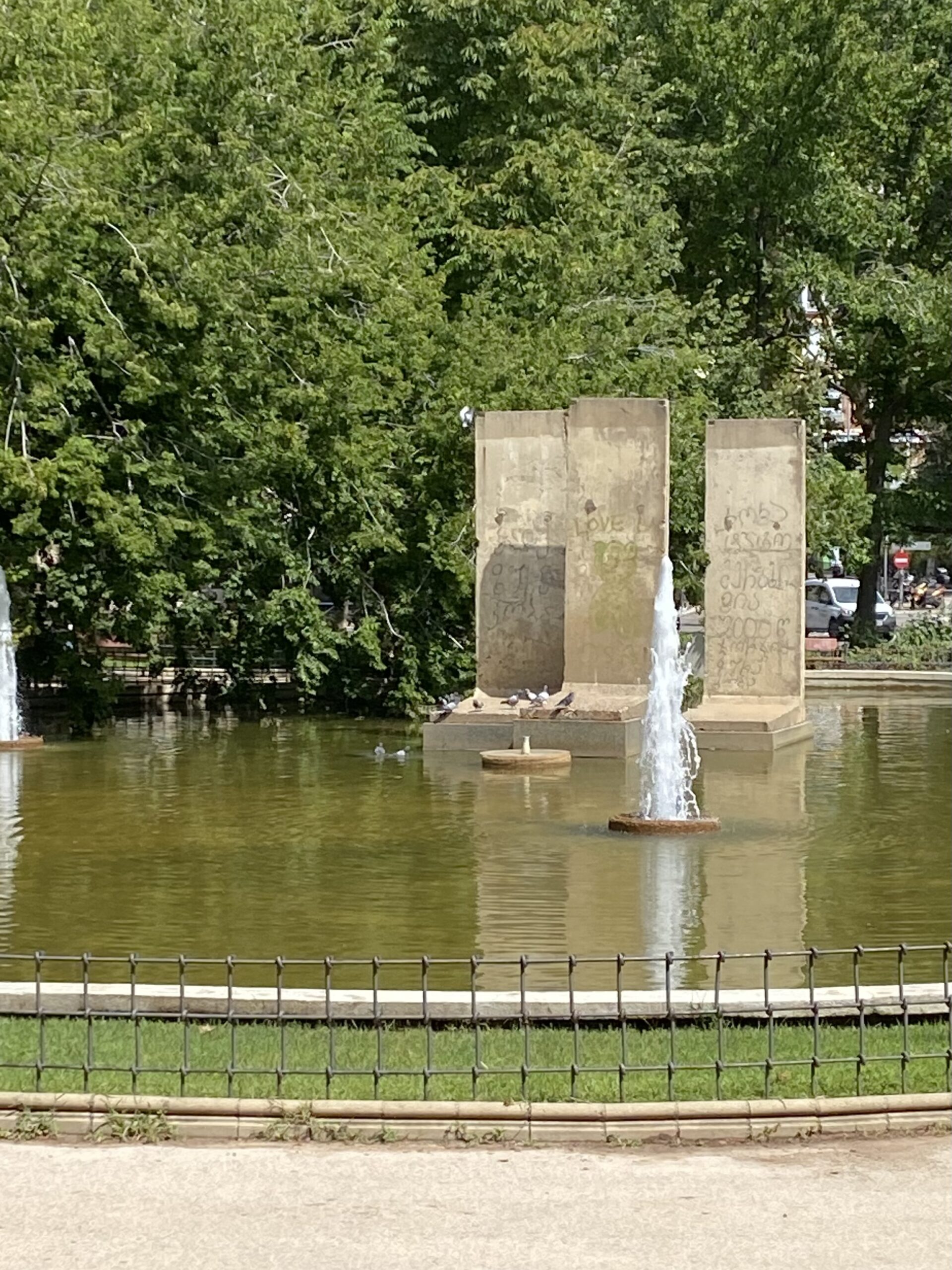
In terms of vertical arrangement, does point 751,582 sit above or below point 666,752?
above

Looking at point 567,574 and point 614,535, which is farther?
point 567,574

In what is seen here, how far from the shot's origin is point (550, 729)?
2283cm

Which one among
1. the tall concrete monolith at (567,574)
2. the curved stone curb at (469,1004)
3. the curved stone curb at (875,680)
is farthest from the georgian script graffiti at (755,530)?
the curved stone curb at (469,1004)

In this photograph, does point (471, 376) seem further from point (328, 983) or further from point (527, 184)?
point (328, 983)

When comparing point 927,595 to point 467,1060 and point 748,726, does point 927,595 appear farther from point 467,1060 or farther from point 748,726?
point 467,1060

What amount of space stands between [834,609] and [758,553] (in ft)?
101

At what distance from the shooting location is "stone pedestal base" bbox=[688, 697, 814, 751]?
2275 cm

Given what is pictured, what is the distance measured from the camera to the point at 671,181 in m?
41.5

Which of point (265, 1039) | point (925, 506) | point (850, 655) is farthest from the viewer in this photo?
point (925, 506)

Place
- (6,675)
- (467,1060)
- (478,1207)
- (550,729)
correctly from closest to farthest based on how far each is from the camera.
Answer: (478,1207) < (467,1060) < (550,729) < (6,675)

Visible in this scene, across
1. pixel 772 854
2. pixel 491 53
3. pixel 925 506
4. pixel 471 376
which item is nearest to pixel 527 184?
pixel 491 53

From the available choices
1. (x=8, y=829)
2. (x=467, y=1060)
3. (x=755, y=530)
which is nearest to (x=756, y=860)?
(x=8, y=829)

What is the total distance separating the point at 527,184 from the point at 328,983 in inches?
1166

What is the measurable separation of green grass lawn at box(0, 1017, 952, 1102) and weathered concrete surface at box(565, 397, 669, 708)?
15241 mm
